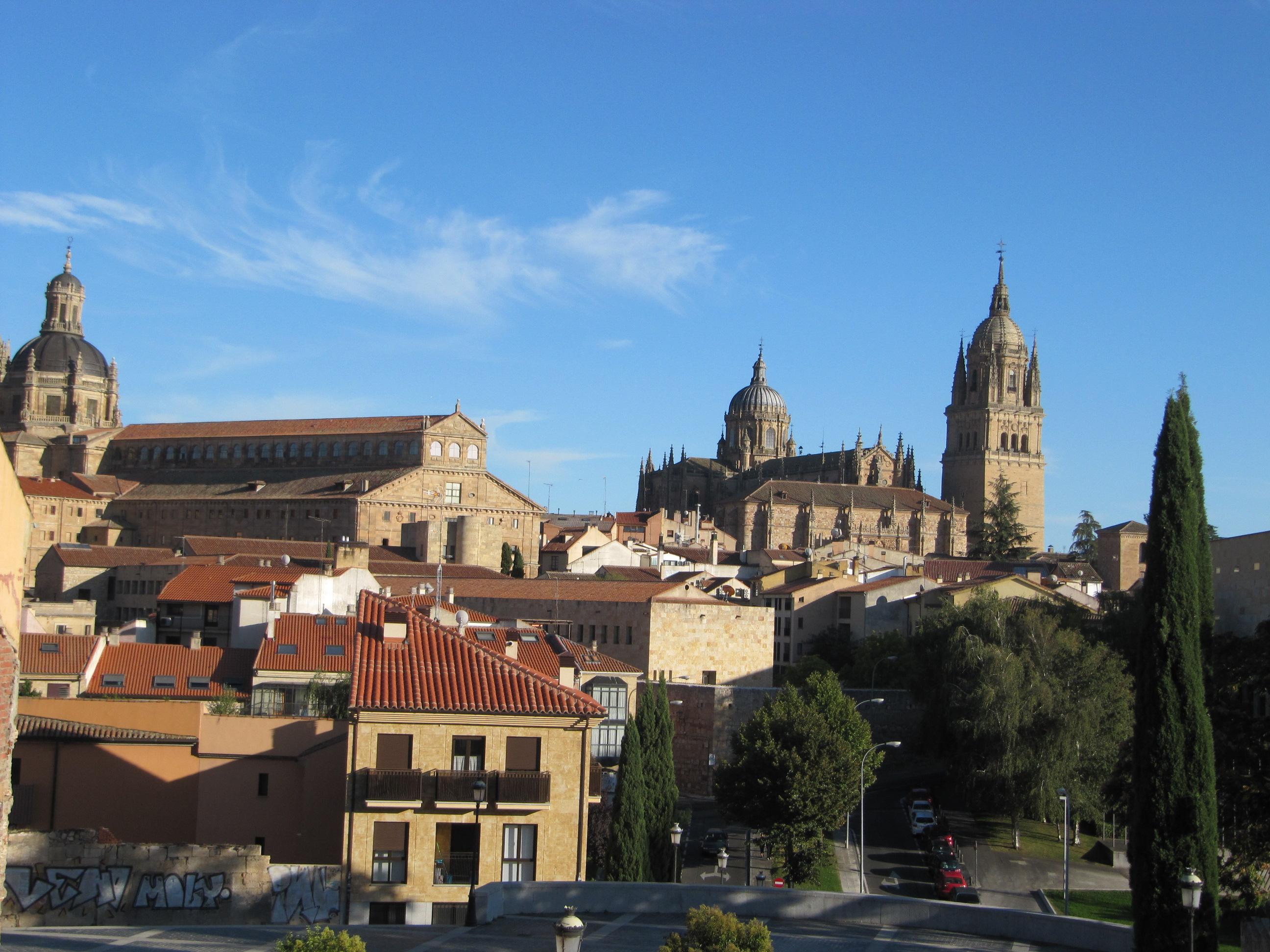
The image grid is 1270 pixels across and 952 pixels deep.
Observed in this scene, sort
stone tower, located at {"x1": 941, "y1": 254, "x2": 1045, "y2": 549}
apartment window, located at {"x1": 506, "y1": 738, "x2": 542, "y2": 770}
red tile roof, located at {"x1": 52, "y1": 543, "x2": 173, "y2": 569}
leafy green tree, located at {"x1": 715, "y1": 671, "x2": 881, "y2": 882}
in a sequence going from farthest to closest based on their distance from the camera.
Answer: stone tower, located at {"x1": 941, "y1": 254, "x2": 1045, "y2": 549} < red tile roof, located at {"x1": 52, "y1": 543, "x2": 173, "y2": 569} < leafy green tree, located at {"x1": 715, "y1": 671, "x2": 881, "y2": 882} < apartment window, located at {"x1": 506, "y1": 738, "x2": 542, "y2": 770}

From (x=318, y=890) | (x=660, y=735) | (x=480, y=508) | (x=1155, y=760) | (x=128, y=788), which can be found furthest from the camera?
(x=480, y=508)

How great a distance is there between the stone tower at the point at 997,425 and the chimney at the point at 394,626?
426 ft

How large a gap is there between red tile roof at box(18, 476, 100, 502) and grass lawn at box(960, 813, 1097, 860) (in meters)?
72.7

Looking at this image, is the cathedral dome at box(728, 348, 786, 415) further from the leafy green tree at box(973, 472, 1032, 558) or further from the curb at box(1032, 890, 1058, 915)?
the curb at box(1032, 890, 1058, 915)

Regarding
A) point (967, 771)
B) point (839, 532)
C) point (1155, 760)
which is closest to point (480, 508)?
point (839, 532)

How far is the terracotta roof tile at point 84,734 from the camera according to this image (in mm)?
27812

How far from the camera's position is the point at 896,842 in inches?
1821

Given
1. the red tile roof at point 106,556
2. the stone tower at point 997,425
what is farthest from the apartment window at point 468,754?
the stone tower at point 997,425

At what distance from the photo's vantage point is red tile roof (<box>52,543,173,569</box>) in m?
79.1

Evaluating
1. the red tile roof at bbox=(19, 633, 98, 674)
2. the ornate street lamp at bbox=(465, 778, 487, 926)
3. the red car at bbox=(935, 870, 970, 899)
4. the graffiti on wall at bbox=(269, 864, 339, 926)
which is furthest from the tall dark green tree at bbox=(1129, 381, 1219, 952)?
the red tile roof at bbox=(19, 633, 98, 674)

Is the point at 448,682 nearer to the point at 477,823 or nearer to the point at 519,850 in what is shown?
the point at 477,823

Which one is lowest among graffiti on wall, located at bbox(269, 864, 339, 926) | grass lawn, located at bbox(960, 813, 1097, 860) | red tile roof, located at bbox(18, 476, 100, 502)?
grass lawn, located at bbox(960, 813, 1097, 860)

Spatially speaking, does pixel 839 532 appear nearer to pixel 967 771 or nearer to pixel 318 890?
pixel 967 771

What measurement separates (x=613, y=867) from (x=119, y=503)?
78268 millimetres
